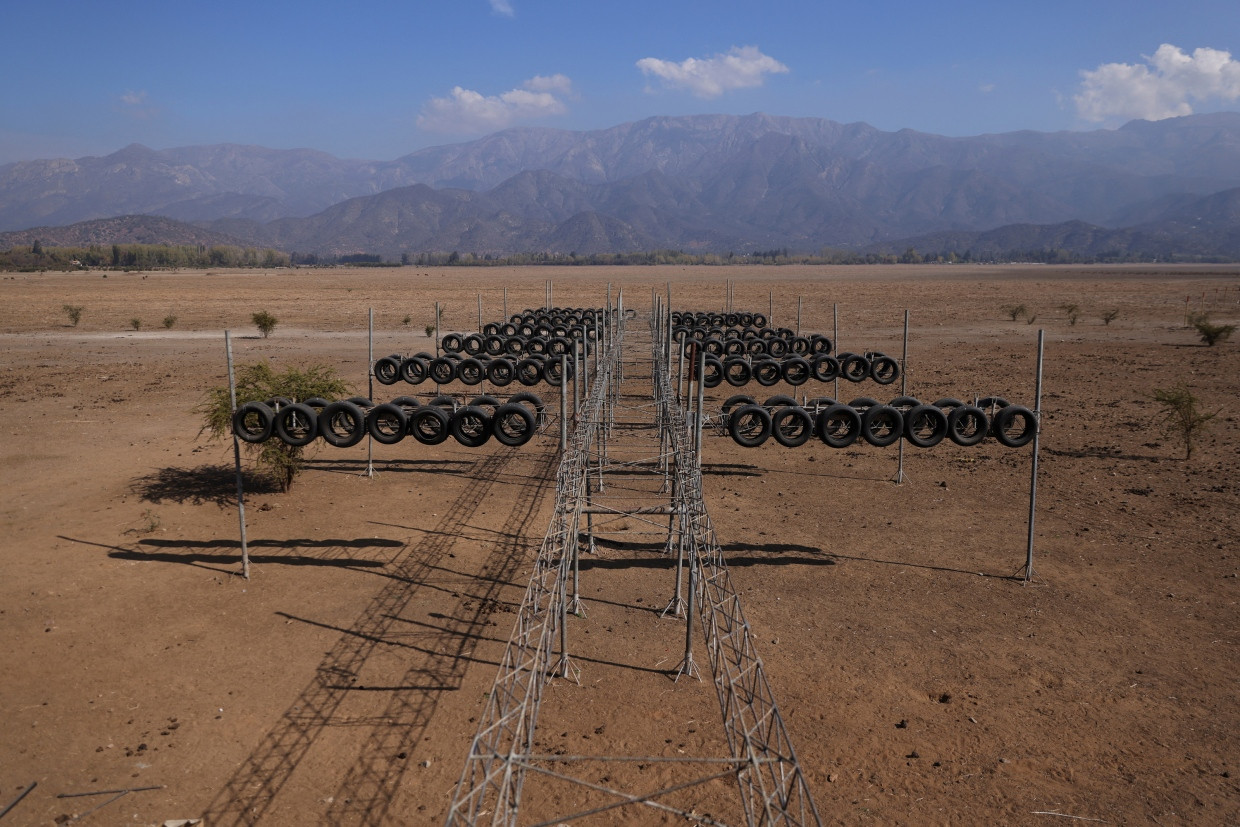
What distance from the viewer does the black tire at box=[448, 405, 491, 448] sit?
13.2 m

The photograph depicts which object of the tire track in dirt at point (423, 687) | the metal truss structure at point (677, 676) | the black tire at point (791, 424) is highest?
the black tire at point (791, 424)

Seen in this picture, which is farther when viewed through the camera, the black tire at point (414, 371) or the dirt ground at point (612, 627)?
the black tire at point (414, 371)

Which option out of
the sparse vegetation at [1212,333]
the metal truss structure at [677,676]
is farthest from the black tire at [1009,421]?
the sparse vegetation at [1212,333]

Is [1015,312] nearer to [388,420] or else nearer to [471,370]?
[471,370]

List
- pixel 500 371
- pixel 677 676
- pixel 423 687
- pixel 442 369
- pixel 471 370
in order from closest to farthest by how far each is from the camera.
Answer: pixel 423 687 → pixel 677 676 → pixel 442 369 → pixel 471 370 → pixel 500 371

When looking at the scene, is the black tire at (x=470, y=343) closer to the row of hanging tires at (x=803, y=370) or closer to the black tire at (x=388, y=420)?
the row of hanging tires at (x=803, y=370)

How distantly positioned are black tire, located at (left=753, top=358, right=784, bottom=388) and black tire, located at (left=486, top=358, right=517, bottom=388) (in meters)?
6.35

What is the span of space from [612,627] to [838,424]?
5.89m

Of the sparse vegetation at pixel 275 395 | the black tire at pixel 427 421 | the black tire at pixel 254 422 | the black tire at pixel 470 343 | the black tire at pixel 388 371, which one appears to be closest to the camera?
the black tire at pixel 254 422

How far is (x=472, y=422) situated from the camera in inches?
Result: 551

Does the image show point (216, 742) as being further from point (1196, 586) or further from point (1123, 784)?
point (1196, 586)

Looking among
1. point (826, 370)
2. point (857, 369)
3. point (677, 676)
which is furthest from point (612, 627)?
point (857, 369)

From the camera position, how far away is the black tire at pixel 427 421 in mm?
13289

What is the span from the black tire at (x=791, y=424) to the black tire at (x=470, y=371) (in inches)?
379
